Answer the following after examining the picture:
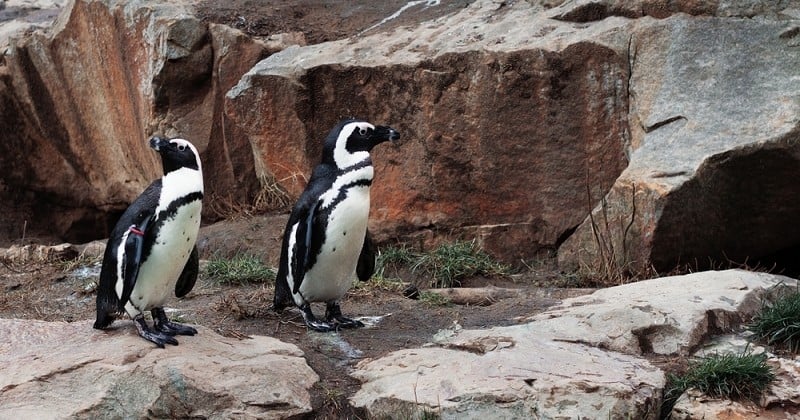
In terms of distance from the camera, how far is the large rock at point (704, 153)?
7102 mm

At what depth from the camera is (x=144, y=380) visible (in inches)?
194

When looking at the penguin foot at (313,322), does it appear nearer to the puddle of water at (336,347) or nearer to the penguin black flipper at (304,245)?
the puddle of water at (336,347)

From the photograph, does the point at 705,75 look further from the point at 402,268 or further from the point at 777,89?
the point at 402,268

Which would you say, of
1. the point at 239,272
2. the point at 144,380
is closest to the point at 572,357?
the point at 144,380

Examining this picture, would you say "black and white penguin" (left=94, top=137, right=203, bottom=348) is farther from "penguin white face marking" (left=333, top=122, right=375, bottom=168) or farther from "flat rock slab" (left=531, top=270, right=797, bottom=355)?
"flat rock slab" (left=531, top=270, right=797, bottom=355)

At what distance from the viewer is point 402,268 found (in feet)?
26.8

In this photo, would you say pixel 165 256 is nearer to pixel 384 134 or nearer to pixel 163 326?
pixel 163 326

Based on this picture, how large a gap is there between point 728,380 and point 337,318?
2.16 m

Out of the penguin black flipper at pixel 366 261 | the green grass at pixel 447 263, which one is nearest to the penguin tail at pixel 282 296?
the penguin black flipper at pixel 366 261

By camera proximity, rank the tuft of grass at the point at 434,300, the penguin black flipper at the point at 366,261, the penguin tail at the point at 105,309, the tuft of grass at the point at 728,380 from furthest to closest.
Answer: the tuft of grass at the point at 434,300 → the penguin black flipper at the point at 366,261 → the penguin tail at the point at 105,309 → the tuft of grass at the point at 728,380

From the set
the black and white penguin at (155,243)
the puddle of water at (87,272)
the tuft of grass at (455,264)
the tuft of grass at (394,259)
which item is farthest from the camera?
the tuft of grass at (394,259)

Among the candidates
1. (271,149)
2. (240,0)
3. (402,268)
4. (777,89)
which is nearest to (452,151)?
(402,268)

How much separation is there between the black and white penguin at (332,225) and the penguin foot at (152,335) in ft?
3.03

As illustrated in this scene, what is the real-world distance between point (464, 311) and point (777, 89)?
8.87ft
